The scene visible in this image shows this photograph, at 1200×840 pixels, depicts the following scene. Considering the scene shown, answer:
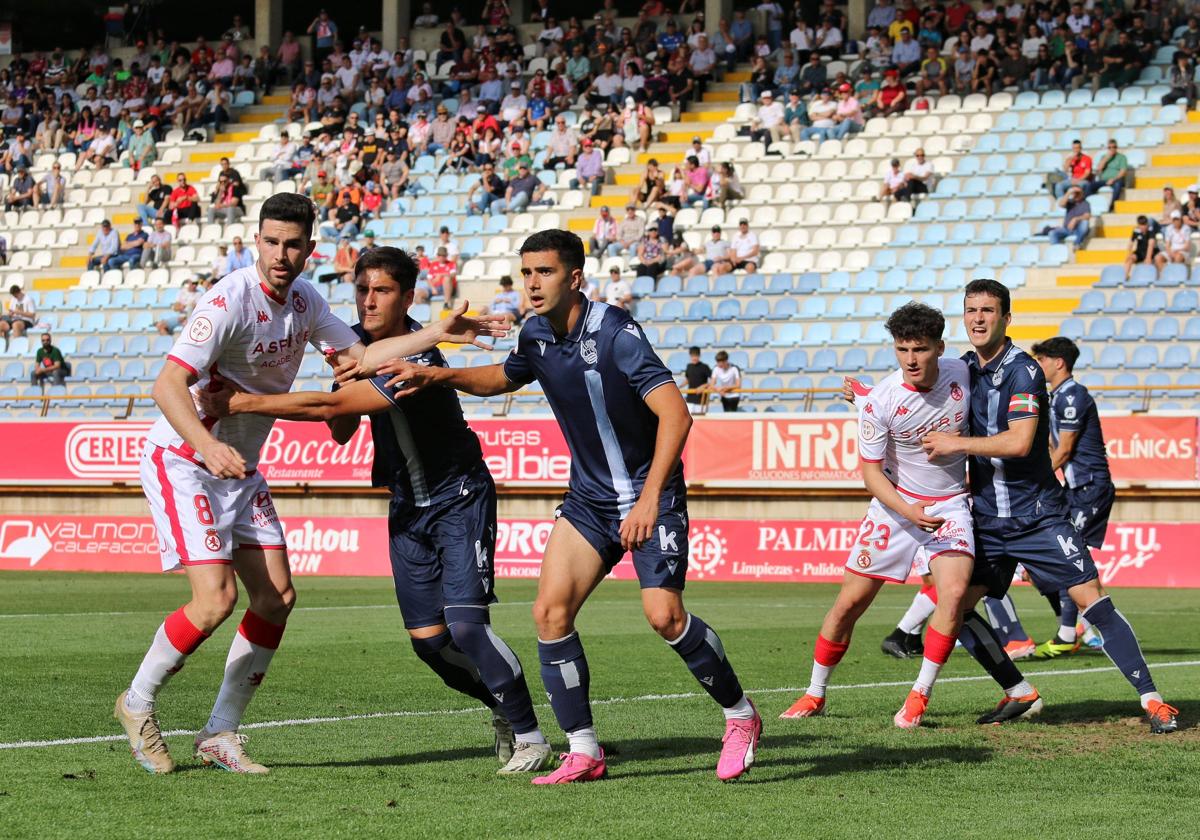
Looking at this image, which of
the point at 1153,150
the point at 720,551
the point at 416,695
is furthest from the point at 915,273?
the point at 416,695

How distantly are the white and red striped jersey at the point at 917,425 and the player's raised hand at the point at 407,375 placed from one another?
276 centimetres

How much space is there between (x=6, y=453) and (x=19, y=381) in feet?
15.3

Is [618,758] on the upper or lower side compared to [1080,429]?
lower

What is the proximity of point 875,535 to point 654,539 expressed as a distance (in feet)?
8.13

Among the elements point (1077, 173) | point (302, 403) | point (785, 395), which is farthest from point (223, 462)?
point (1077, 173)

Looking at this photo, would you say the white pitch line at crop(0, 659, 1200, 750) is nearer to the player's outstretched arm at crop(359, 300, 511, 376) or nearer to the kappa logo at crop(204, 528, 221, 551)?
the kappa logo at crop(204, 528, 221, 551)

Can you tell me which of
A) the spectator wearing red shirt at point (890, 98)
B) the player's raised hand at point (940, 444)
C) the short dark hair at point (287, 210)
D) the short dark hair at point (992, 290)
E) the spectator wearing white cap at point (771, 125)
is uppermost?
the spectator wearing red shirt at point (890, 98)

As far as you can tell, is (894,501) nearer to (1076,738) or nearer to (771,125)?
(1076,738)

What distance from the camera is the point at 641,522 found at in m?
6.31

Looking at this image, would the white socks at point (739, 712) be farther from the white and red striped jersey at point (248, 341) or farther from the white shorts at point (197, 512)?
the white and red striped jersey at point (248, 341)

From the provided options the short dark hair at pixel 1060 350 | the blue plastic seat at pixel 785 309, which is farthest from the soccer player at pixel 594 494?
the blue plastic seat at pixel 785 309

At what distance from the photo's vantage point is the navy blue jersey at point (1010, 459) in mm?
8320

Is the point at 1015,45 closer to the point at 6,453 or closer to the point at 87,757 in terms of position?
the point at 6,453

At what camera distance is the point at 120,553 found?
23719 millimetres
